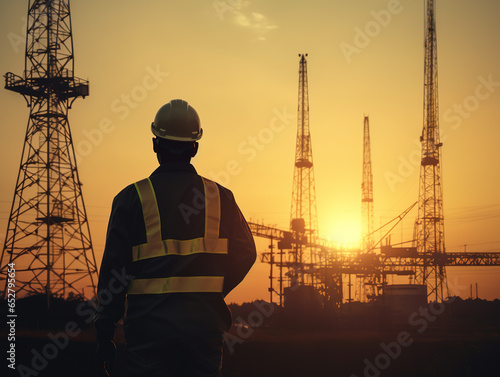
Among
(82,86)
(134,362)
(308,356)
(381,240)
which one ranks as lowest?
(308,356)

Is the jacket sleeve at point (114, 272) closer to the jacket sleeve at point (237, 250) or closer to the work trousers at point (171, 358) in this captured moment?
the work trousers at point (171, 358)

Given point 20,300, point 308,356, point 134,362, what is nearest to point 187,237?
point 134,362

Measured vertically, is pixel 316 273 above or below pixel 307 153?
below

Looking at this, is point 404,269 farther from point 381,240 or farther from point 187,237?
point 187,237

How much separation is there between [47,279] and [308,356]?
1965 centimetres

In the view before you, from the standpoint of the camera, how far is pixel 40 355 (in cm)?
1989

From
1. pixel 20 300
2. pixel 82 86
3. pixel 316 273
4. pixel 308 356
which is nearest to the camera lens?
pixel 308 356

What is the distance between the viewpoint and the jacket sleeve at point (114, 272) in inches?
127

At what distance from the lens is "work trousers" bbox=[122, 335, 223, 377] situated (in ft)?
10.6

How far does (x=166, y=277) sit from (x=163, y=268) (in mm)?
46

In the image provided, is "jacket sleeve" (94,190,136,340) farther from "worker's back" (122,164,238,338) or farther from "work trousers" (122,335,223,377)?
"work trousers" (122,335,223,377)

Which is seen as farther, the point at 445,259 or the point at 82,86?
the point at 445,259

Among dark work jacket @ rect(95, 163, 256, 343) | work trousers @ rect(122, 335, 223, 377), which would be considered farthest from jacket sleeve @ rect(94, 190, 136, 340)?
work trousers @ rect(122, 335, 223, 377)

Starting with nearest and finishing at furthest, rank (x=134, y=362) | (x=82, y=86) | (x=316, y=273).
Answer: (x=134, y=362)
(x=82, y=86)
(x=316, y=273)
